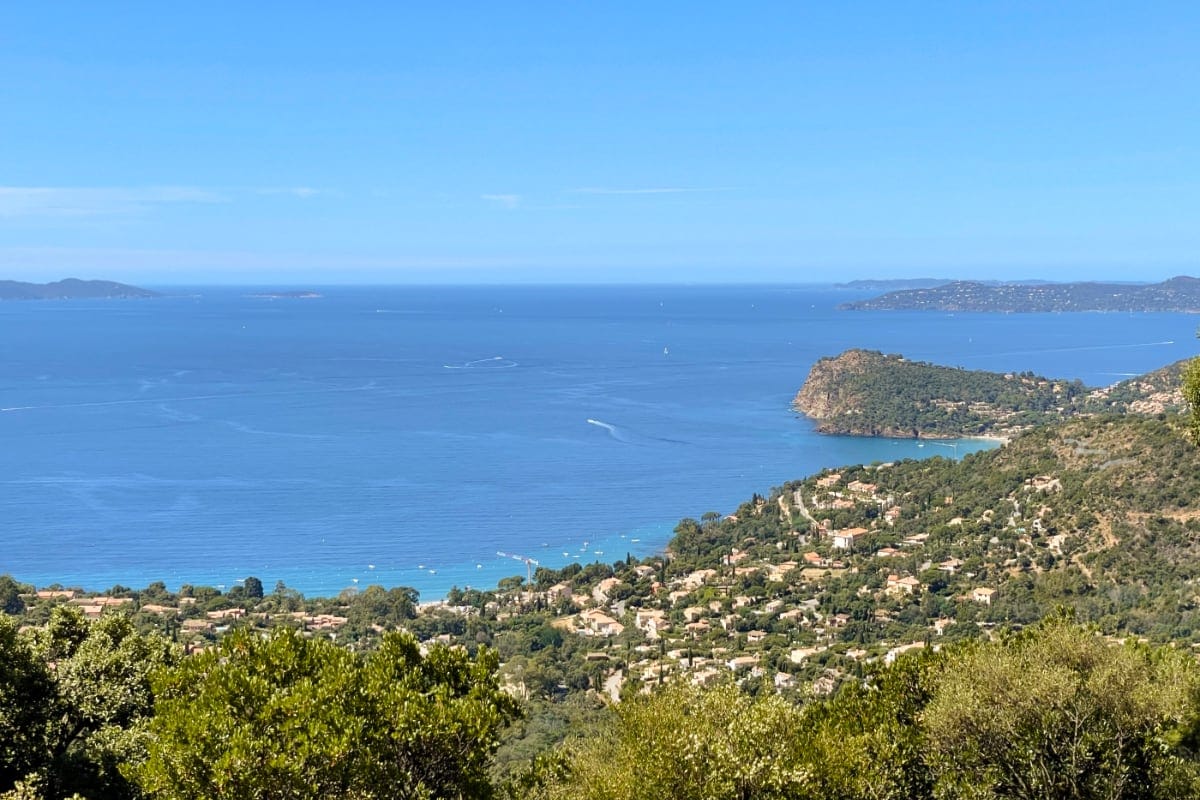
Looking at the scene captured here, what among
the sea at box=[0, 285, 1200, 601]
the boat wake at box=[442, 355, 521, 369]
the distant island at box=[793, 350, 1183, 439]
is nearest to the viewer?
the sea at box=[0, 285, 1200, 601]

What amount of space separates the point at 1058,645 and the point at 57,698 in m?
11.4

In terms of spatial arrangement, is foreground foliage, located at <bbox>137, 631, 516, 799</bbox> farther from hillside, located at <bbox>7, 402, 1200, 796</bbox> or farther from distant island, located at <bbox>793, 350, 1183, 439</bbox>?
distant island, located at <bbox>793, 350, 1183, 439</bbox>

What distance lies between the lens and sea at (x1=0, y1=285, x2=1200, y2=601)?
48.6 m

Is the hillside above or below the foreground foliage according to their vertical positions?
below

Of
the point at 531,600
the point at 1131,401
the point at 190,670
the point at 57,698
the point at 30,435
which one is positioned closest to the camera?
the point at 190,670

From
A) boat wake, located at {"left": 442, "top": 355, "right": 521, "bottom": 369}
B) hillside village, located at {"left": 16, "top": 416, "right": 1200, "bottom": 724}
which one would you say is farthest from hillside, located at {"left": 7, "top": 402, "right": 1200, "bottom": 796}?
boat wake, located at {"left": 442, "top": 355, "right": 521, "bottom": 369}

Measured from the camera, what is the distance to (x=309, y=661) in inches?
400

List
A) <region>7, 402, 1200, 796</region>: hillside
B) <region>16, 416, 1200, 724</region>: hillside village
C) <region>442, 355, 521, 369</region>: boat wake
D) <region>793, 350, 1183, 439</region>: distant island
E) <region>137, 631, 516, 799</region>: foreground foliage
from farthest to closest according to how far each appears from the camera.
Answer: <region>442, 355, 521, 369</region>: boat wake
<region>793, 350, 1183, 439</region>: distant island
<region>16, 416, 1200, 724</region>: hillside village
<region>7, 402, 1200, 796</region>: hillside
<region>137, 631, 516, 799</region>: foreground foliage

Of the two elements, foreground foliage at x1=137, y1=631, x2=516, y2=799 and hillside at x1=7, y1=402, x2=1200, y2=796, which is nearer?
foreground foliage at x1=137, y1=631, x2=516, y2=799

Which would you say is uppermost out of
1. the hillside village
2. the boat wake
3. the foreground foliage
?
the foreground foliage

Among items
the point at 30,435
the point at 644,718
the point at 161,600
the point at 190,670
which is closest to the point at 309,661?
the point at 190,670

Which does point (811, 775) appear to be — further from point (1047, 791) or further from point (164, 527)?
point (164, 527)

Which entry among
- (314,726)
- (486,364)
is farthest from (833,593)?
(486,364)

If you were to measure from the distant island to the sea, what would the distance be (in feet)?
11.1
